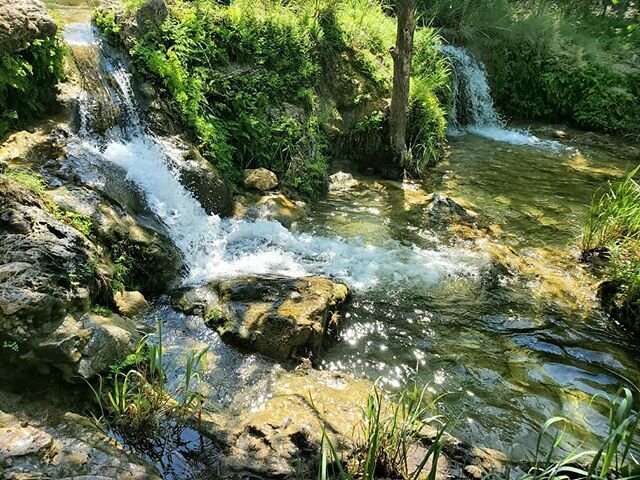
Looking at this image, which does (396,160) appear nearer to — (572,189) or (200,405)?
(572,189)

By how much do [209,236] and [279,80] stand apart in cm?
319

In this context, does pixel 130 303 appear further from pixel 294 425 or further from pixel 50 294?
pixel 294 425

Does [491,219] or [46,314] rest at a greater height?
[46,314]

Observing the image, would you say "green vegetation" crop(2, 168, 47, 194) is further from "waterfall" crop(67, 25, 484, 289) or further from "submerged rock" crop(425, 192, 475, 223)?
"submerged rock" crop(425, 192, 475, 223)

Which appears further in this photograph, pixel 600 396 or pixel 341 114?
pixel 341 114

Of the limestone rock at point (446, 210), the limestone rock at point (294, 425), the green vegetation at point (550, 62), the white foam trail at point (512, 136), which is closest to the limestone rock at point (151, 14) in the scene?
the limestone rock at point (446, 210)

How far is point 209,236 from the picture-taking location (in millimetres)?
5812

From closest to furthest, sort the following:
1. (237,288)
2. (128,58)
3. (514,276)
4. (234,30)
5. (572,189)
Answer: (237,288) → (514,276) → (128,58) → (234,30) → (572,189)

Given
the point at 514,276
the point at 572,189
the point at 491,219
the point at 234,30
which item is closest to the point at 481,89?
the point at 572,189

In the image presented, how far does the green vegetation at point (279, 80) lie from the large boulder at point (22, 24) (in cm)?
108

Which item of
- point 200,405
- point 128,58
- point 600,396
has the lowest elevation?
point 600,396

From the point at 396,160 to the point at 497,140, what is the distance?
3.61m

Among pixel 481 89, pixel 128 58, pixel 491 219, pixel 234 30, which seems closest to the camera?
pixel 128 58

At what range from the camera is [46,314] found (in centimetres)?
317
